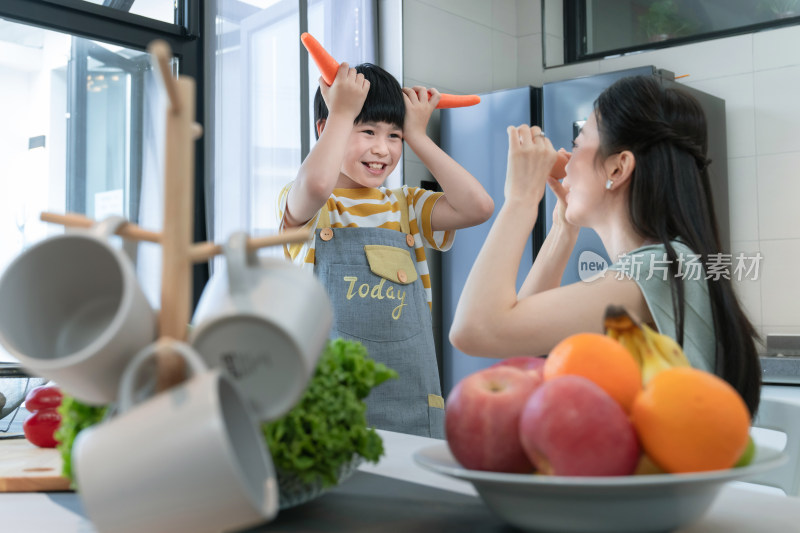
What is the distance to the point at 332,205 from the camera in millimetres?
1769

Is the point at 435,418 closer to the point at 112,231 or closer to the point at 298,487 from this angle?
the point at 298,487

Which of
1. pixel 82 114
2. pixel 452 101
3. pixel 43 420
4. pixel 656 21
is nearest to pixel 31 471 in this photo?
pixel 43 420

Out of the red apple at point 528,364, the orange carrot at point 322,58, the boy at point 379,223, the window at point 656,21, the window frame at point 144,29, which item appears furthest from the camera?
the window at point 656,21

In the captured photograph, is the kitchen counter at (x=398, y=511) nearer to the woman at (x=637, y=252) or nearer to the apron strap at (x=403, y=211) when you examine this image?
the woman at (x=637, y=252)

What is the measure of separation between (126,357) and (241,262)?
3.2 inches

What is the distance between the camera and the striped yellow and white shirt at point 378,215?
5.69 ft

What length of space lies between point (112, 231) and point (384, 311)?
1235 mm

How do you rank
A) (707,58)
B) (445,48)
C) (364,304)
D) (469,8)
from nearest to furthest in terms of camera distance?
(364,304)
(707,58)
(445,48)
(469,8)

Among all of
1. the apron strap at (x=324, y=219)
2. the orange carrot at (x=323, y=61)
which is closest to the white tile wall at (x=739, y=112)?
the orange carrot at (x=323, y=61)

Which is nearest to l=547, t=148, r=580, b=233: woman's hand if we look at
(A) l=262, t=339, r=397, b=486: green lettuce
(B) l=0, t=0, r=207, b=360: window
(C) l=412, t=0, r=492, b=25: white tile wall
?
(A) l=262, t=339, r=397, b=486: green lettuce

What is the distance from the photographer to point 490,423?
0.54 metres

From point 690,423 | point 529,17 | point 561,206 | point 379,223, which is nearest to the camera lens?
point 690,423

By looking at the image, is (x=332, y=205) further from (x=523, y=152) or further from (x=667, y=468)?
(x=667, y=468)

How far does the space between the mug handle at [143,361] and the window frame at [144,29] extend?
7.07 feet
